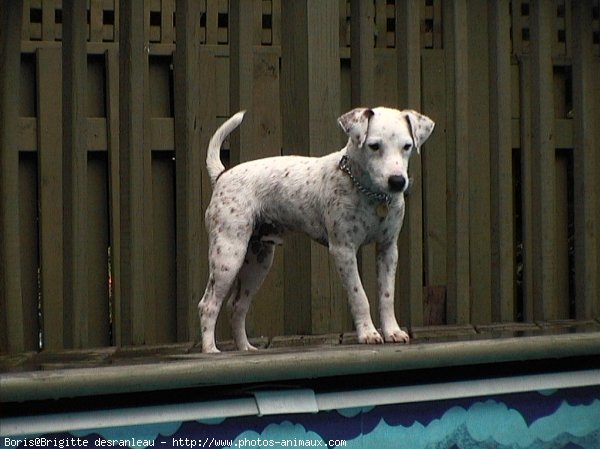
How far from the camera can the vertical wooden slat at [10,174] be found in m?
4.52

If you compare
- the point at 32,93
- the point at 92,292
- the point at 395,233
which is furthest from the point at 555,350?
the point at 32,93

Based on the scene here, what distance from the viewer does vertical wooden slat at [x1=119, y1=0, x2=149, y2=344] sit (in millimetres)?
4473

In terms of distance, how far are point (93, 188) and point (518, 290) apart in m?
2.22

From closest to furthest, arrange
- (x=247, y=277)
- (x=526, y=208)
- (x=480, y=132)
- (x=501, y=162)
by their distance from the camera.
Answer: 1. (x=247, y=277)
2. (x=501, y=162)
3. (x=526, y=208)
4. (x=480, y=132)

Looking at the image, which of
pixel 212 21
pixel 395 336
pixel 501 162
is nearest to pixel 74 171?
pixel 395 336

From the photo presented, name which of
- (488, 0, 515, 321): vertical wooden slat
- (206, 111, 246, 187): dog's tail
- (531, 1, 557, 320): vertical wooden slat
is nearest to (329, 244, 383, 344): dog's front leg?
(206, 111, 246, 187): dog's tail

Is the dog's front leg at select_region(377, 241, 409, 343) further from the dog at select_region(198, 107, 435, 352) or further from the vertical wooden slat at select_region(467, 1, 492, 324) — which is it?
the vertical wooden slat at select_region(467, 1, 492, 324)

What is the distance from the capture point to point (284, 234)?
414cm

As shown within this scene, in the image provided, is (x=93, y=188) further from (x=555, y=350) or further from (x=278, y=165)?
(x=555, y=350)

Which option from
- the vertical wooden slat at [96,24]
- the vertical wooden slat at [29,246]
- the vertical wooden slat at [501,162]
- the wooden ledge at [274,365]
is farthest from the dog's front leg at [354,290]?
the vertical wooden slat at [96,24]

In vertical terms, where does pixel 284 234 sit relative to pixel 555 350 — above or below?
above

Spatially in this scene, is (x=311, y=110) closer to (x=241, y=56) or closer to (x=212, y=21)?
(x=241, y=56)

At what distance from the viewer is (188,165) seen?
4.62 meters

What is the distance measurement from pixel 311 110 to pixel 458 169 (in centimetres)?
69
